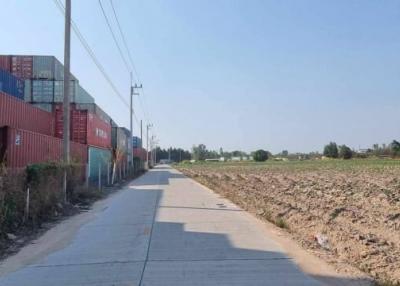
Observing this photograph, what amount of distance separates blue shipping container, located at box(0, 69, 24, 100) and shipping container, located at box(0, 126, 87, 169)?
294 centimetres

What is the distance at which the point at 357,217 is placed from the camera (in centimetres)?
1495

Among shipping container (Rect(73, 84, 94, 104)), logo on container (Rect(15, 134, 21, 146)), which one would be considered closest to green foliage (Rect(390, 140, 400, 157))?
shipping container (Rect(73, 84, 94, 104))

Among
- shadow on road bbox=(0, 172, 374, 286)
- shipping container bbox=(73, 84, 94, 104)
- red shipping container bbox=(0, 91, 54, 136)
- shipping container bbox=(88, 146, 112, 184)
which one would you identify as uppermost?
shipping container bbox=(73, 84, 94, 104)

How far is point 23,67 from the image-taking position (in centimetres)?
3266

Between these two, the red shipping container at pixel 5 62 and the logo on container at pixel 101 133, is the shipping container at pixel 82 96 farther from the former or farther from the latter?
the red shipping container at pixel 5 62

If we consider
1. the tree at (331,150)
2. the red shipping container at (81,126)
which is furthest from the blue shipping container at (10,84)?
the tree at (331,150)

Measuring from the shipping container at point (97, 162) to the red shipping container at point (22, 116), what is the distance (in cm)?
513

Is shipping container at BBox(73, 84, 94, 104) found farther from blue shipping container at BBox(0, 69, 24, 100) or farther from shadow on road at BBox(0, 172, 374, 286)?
shadow on road at BBox(0, 172, 374, 286)

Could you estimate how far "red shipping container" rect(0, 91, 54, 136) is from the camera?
2014 cm

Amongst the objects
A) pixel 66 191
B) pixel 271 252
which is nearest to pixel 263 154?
pixel 66 191

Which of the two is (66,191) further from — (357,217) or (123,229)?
(357,217)

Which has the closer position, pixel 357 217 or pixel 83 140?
pixel 357 217

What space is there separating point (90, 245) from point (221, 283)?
431 cm

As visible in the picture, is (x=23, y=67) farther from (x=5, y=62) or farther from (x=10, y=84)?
(x=10, y=84)
